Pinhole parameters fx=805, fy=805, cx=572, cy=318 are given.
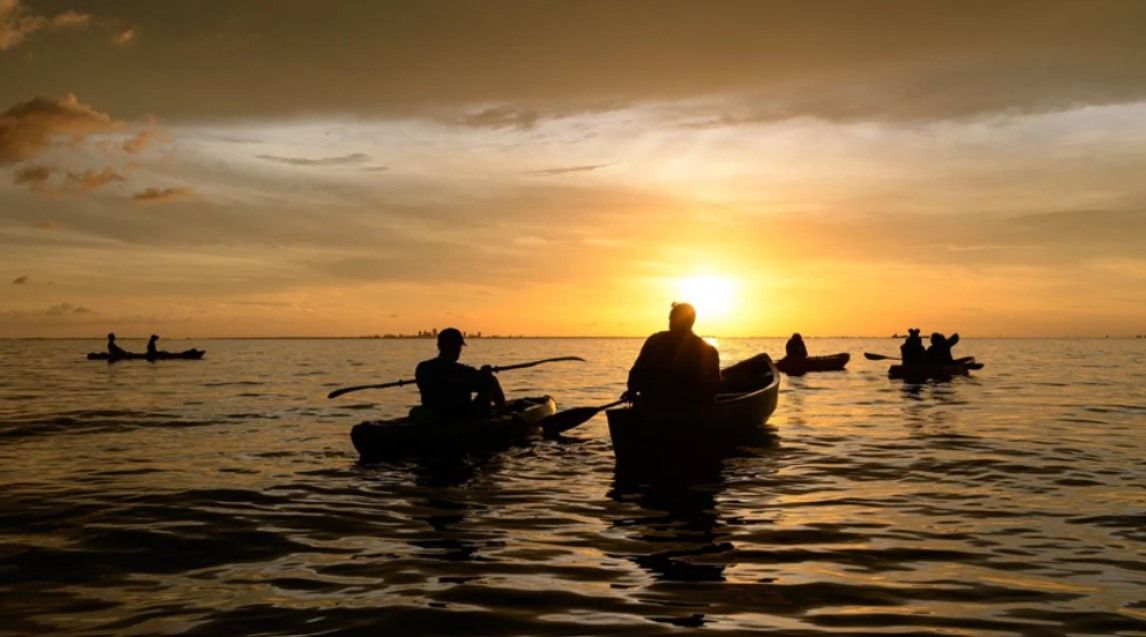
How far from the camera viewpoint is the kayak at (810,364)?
41.0 metres

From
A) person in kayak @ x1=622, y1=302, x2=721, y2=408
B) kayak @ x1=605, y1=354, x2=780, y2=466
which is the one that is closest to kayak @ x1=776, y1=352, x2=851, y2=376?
kayak @ x1=605, y1=354, x2=780, y2=466

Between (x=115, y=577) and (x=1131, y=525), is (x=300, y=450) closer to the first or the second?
(x=115, y=577)

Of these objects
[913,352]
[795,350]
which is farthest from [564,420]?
[795,350]

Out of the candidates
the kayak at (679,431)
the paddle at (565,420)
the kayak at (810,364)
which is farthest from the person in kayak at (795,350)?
the paddle at (565,420)

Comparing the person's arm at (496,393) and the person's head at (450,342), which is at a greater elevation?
the person's head at (450,342)

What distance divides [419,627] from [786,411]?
19.5m

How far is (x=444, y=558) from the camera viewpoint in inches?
317

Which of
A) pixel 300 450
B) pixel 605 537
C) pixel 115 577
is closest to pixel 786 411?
pixel 300 450

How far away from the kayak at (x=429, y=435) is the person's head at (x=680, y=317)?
4146 mm

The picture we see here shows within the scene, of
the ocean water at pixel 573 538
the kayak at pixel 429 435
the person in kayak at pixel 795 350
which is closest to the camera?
the ocean water at pixel 573 538

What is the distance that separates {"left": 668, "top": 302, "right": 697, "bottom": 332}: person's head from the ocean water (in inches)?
104

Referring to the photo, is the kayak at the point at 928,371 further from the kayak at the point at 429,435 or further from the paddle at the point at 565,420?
the kayak at the point at 429,435

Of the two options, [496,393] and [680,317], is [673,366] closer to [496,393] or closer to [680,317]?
[680,317]

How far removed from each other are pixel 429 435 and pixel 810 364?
32.3 metres
